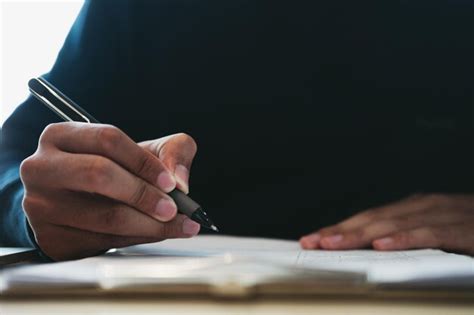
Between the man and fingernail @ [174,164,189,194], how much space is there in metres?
0.26

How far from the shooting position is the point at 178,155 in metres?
0.42

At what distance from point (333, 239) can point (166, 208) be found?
0.54 ft

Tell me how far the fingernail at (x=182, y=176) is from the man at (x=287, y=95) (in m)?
0.26

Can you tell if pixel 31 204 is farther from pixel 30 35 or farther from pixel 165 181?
pixel 30 35

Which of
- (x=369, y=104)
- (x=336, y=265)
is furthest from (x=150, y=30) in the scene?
(x=336, y=265)

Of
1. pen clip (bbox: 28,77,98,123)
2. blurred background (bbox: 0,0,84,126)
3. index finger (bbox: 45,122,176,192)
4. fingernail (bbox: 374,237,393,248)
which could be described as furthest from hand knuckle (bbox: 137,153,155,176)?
blurred background (bbox: 0,0,84,126)

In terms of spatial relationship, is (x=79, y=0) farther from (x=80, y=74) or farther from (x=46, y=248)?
(x=46, y=248)

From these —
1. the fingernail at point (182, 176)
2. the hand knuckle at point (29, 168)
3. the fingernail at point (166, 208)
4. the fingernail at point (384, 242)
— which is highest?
the fingernail at point (182, 176)

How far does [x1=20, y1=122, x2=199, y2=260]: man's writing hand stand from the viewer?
360 mm

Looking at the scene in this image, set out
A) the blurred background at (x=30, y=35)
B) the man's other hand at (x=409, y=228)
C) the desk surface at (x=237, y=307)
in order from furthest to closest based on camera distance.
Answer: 1. the blurred background at (x=30, y=35)
2. the man's other hand at (x=409, y=228)
3. the desk surface at (x=237, y=307)

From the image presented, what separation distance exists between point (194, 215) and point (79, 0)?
0.54 meters

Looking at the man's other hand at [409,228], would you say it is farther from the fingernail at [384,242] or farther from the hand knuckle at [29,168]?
the hand knuckle at [29,168]

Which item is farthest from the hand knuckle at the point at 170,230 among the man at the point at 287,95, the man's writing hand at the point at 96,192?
the man at the point at 287,95

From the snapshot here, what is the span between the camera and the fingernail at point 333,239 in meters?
0.45
